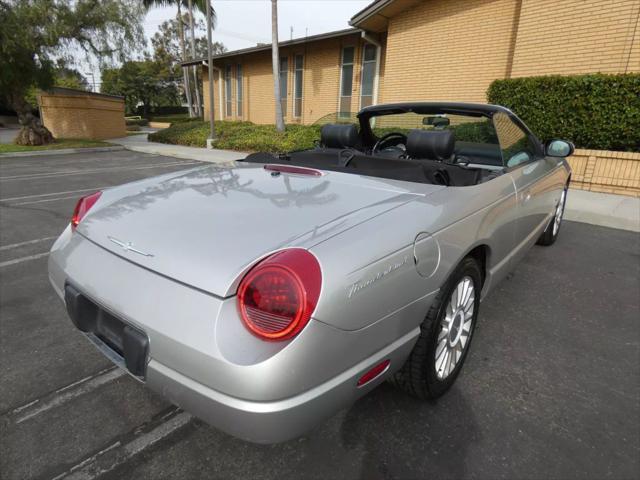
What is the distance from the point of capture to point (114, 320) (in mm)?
1573

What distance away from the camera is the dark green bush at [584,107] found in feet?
23.5

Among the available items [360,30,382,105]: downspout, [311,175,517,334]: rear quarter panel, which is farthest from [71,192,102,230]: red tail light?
[360,30,382,105]: downspout

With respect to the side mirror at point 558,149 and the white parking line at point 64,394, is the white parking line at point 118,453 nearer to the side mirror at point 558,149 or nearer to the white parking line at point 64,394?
the white parking line at point 64,394

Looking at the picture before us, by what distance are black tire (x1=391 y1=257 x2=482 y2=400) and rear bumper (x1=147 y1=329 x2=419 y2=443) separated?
1.22 ft

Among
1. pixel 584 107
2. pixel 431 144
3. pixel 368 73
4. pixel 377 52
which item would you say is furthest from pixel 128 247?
pixel 368 73

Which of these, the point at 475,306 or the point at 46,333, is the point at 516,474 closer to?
the point at 475,306

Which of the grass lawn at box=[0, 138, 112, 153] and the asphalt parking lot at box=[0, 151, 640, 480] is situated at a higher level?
the asphalt parking lot at box=[0, 151, 640, 480]

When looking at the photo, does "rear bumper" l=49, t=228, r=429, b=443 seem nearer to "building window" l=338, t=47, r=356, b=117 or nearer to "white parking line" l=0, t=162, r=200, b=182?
"white parking line" l=0, t=162, r=200, b=182

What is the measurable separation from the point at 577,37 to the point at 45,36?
1609cm

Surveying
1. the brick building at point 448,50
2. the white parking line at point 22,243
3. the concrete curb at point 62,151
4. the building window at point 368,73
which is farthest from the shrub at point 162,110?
the white parking line at point 22,243

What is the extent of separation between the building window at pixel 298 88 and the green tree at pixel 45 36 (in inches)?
257

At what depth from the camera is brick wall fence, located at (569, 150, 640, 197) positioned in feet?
23.5

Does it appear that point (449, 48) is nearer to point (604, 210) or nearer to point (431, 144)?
point (604, 210)

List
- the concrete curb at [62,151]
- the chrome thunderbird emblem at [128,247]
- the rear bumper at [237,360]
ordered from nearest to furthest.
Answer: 1. the rear bumper at [237,360]
2. the chrome thunderbird emblem at [128,247]
3. the concrete curb at [62,151]
